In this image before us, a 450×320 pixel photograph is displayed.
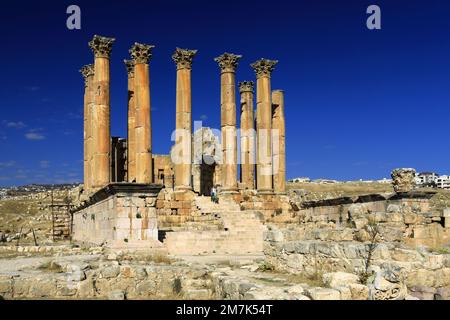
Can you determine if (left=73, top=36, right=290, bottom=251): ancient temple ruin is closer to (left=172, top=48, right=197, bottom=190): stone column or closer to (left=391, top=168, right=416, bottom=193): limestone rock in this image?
(left=172, top=48, right=197, bottom=190): stone column

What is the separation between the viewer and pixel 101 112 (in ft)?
96.5

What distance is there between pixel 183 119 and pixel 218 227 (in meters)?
8.82

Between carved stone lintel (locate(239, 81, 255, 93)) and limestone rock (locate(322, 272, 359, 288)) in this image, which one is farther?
carved stone lintel (locate(239, 81, 255, 93))

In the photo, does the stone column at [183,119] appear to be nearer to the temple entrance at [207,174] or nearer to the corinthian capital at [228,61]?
the corinthian capital at [228,61]

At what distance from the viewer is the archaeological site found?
1012cm

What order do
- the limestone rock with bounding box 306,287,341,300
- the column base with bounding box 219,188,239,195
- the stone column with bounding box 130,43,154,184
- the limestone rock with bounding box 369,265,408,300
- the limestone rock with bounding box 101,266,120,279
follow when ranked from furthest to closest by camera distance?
the column base with bounding box 219,188,239,195 < the stone column with bounding box 130,43,154,184 < the limestone rock with bounding box 101,266,120,279 < the limestone rock with bounding box 369,265,408,300 < the limestone rock with bounding box 306,287,341,300

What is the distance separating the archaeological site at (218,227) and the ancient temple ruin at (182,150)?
8 centimetres

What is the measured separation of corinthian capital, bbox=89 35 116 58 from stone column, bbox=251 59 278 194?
1035cm

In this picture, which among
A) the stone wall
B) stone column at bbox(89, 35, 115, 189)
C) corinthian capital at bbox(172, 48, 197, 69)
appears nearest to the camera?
the stone wall

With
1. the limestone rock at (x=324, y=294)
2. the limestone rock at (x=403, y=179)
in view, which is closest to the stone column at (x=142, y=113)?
the limestone rock at (x=403, y=179)

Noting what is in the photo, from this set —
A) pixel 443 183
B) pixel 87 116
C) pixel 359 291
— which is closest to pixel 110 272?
pixel 359 291

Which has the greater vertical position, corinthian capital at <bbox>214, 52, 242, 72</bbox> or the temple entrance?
corinthian capital at <bbox>214, 52, 242, 72</bbox>

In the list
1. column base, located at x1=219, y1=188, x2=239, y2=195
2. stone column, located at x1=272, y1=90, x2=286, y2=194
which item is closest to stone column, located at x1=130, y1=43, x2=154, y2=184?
column base, located at x1=219, y1=188, x2=239, y2=195

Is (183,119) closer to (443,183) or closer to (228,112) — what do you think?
(228,112)
